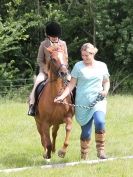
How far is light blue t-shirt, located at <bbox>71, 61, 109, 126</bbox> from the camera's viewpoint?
29.3 ft

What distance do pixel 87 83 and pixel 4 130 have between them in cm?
547

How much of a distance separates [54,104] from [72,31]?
19.7 meters

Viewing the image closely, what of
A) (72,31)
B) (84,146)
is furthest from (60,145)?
(72,31)

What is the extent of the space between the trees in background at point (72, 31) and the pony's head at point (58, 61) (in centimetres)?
1626

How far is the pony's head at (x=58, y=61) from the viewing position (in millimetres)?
8891

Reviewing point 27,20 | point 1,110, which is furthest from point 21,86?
point 1,110

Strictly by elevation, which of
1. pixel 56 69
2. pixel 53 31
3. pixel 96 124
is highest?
pixel 53 31

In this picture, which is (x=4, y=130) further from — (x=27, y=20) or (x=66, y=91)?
(x=27, y=20)

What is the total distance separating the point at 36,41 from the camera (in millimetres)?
29266

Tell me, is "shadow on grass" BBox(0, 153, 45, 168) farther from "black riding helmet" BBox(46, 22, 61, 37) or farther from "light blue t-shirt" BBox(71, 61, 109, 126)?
"black riding helmet" BBox(46, 22, 61, 37)

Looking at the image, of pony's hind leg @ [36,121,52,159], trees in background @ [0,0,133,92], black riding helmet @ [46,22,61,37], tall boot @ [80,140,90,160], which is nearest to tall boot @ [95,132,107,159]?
tall boot @ [80,140,90,160]

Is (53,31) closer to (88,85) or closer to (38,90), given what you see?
(38,90)

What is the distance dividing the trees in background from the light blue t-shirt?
1653cm

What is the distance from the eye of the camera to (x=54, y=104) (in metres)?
9.42
